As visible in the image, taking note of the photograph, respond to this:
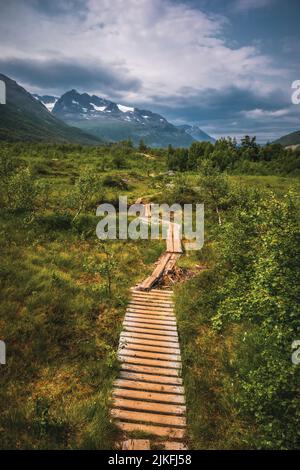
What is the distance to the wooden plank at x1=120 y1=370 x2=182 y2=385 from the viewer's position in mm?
8816

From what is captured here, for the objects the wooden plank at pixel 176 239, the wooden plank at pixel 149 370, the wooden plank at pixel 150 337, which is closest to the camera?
the wooden plank at pixel 149 370

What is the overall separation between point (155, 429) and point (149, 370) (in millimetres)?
2031

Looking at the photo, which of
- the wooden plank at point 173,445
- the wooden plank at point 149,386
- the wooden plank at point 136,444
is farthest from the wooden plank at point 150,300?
the wooden plank at point 136,444

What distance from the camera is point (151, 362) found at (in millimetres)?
9570

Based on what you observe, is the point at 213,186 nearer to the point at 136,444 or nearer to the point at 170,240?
the point at 170,240

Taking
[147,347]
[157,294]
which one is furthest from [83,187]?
[147,347]

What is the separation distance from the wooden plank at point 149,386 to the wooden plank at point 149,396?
113 millimetres

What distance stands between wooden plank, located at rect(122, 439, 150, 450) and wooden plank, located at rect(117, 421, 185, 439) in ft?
1.07

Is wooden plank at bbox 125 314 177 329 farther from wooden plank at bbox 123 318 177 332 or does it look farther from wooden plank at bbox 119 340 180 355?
wooden plank at bbox 119 340 180 355

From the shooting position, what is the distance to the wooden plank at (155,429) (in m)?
7.16

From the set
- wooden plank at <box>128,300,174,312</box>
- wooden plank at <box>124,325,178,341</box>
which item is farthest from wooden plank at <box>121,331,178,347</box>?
wooden plank at <box>128,300,174,312</box>

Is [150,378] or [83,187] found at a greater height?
[83,187]

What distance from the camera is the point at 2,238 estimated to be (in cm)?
1605

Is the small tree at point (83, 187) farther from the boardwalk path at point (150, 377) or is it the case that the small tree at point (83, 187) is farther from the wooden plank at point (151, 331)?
the wooden plank at point (151, 331)
